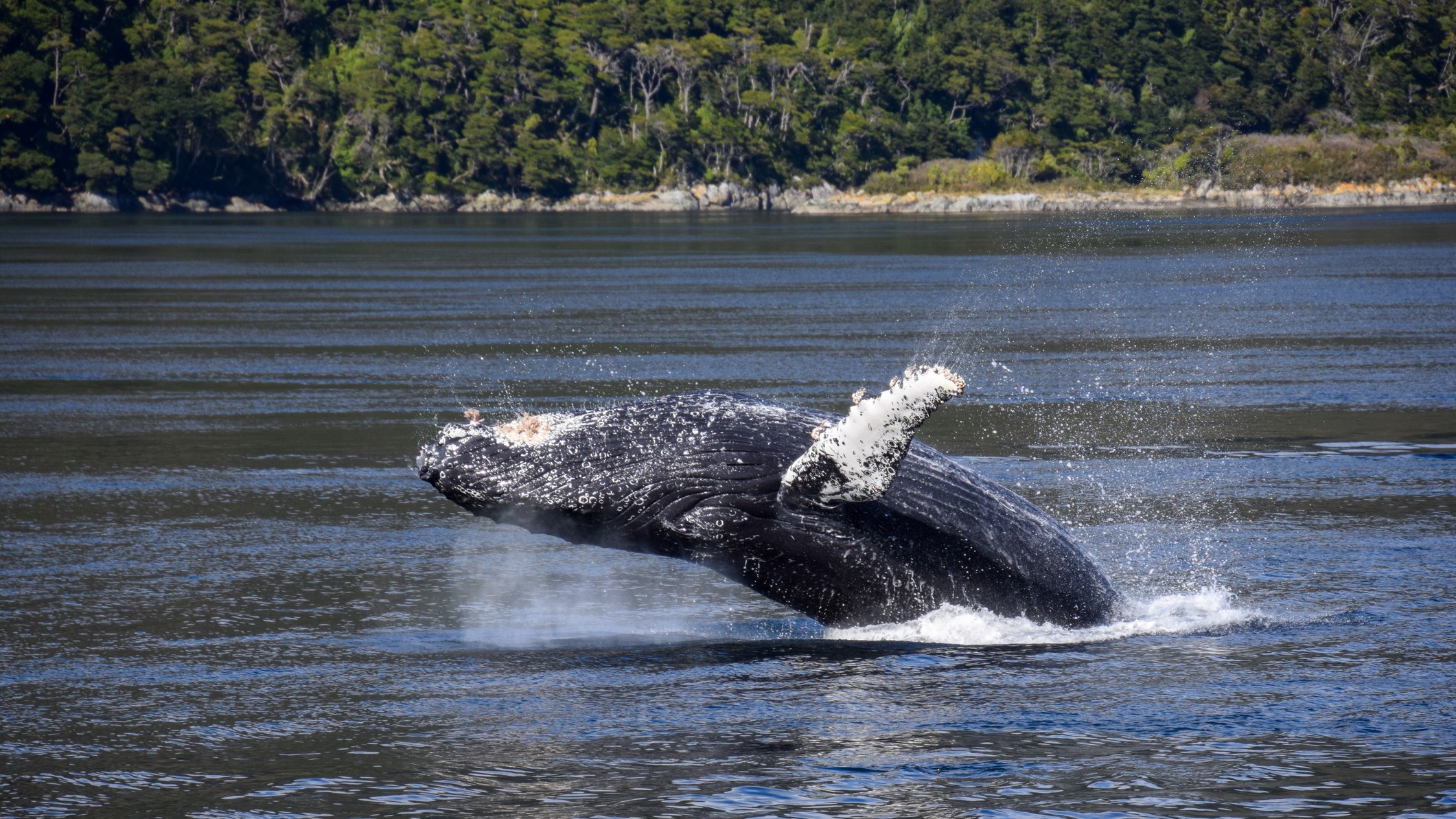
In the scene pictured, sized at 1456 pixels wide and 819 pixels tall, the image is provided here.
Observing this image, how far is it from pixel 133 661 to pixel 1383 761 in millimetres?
6548

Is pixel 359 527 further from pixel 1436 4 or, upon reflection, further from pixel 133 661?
pixel 1436 4

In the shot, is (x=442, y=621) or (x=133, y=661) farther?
(x=442, y=621)

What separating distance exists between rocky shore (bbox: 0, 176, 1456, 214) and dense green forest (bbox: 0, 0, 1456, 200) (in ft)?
5.69

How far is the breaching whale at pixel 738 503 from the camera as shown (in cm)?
870

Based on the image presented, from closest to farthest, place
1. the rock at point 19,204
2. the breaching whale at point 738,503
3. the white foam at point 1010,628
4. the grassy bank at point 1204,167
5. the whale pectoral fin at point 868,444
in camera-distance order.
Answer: the whale pectoral fin at point 868,444 → the breaching whale at point 738,503 → the white foam at point 1010,628 → the grassy bank at point 1204,167 → the rock at point 19,204

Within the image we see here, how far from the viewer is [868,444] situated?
301 inches

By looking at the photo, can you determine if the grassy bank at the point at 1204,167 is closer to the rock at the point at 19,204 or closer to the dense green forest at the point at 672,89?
the dense green forest at the point at 672,89

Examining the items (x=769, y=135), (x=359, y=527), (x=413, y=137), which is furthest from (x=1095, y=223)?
(x=359, y=527)

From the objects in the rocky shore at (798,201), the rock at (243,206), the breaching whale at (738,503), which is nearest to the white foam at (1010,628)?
the breaching whale at (738,503)

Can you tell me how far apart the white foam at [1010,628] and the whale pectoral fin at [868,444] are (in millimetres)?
1758

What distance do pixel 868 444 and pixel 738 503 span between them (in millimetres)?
1248

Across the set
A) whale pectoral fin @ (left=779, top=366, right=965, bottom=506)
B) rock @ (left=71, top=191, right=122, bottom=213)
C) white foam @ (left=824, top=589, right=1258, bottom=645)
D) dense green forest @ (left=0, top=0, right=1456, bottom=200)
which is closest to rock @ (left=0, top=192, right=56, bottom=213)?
dense green forest @ (left=0, top=0, right=1456, bottom=200)

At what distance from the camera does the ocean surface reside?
7.47 m

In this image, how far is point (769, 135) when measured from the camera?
596 ft
